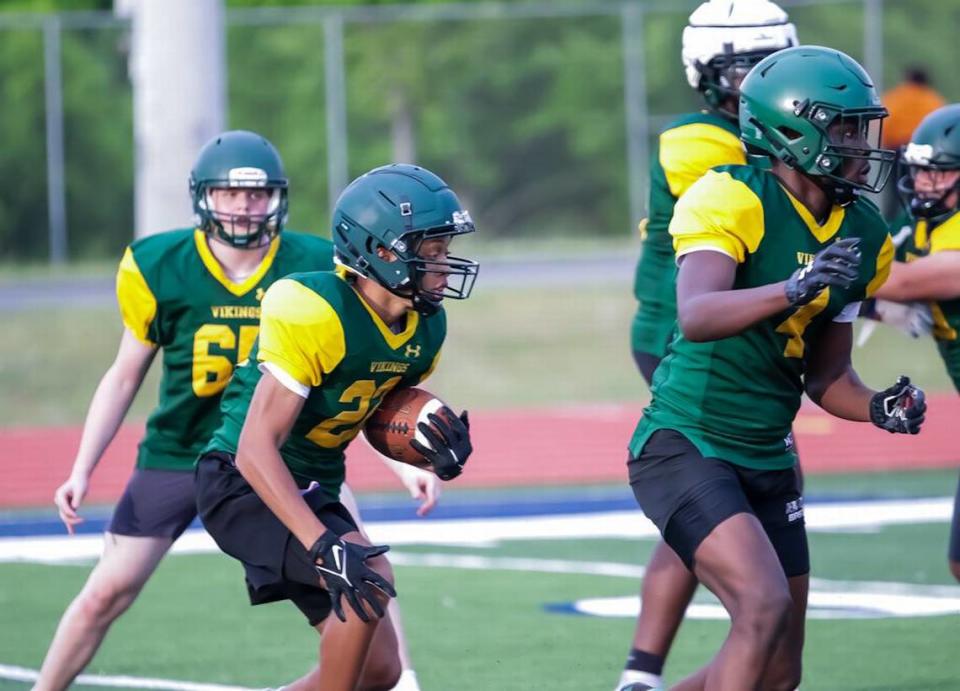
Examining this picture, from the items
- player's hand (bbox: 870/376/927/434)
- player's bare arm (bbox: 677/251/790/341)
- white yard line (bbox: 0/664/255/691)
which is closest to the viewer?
player's bare arm (bbox: 677/251/790/341)

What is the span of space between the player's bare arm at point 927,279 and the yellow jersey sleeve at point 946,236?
84 millimetres

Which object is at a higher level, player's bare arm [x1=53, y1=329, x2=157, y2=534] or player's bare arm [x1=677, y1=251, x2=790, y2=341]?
player's bare arm [x1=677, y1=251, x2=790, y2=341]

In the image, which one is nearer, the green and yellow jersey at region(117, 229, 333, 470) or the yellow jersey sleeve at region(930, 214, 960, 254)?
the green and yellow jersey at region(117, 229, 333, 470)

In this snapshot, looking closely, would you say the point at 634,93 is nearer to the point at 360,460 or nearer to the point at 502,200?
the point at 502,200

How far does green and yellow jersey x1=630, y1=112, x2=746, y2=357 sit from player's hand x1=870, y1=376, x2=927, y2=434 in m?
1.05

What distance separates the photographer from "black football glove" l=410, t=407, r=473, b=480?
460 centimetres

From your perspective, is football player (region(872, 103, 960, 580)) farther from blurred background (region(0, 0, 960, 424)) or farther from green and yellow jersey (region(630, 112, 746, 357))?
blurred background (region(0, 0, 960, 424))

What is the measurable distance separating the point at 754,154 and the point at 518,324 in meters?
11.2

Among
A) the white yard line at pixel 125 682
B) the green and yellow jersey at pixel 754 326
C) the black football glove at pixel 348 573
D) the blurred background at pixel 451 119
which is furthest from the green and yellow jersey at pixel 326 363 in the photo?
the blurred background at pixel 451 119

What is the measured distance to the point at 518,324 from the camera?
51.9ft

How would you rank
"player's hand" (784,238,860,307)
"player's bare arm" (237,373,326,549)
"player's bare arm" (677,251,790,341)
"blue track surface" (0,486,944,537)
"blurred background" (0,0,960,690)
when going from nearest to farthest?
"player's hand" (784,238,860,307)
"player's bare arm" (677,251,790,341)
"player's bare arm" (237,373,326,549)
"blue track surface" (0,486,944,537)
"blurred background" (0,0,960,690)

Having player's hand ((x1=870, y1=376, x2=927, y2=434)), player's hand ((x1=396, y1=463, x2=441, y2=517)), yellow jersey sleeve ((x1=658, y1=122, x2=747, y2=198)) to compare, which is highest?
yellow jersey sleeve ((x1=658, y1=122, x2=747, y2=198))

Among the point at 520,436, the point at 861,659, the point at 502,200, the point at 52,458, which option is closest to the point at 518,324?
the point at 502,200

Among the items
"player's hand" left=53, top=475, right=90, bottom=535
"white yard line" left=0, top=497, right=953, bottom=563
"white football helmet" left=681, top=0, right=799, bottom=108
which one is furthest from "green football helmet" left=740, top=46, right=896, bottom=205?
"white yard line" left=0, top=497, right=953, bottom=563
